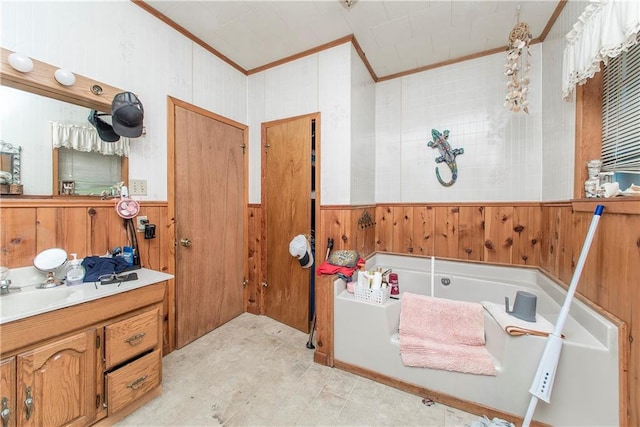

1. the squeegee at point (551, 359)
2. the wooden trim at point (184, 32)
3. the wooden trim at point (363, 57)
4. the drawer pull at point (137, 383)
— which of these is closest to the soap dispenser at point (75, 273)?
the drawer pull at point (137, 383)

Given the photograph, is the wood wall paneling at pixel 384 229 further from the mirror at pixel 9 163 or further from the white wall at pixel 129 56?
the mirror at pixel 9 163

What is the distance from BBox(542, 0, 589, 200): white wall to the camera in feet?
5.47

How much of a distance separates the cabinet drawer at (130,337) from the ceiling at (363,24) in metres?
2.20

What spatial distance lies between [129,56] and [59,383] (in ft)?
6.64

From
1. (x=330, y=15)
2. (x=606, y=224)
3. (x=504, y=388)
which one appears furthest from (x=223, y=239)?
(x=606, y=224)

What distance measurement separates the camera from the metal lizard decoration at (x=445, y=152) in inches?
98.7

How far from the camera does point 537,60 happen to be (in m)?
2.18

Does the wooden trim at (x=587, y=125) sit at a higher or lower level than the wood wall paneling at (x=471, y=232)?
higher

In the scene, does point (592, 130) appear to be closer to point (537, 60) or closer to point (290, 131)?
point (537, 60)

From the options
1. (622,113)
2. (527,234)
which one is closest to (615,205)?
(622,113)

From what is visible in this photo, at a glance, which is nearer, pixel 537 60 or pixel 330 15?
pixel 330 15

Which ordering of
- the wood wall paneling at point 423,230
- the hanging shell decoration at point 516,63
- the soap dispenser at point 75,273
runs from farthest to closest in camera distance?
the wood wall paneling at point 423,230 → the hanging shell decoration at point 516,63 → the soap dispenser at point 75,273

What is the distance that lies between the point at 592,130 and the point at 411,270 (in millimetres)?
1729

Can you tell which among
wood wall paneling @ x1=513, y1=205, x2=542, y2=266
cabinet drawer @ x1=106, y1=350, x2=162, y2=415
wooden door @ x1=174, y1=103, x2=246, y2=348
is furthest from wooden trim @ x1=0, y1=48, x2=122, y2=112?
wood wall paneling @ x1=513, y1=205, x2=542, y2=266
